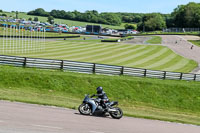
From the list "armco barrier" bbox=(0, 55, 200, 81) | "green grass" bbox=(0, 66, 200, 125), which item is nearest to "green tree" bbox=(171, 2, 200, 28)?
"armco barrier" bbox=(0, 55, 200, 81)

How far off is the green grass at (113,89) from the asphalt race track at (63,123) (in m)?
6.13

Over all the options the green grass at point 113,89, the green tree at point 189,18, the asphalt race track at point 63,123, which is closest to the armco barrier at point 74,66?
the green grass at point 113,89

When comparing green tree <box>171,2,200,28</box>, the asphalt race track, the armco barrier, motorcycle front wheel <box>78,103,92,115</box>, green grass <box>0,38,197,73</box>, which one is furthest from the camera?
green tree <box>171,2,200,28</box>

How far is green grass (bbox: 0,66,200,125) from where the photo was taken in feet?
86.1

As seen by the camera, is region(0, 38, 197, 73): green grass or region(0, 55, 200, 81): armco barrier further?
region(0, 38, 197, 73): green grass

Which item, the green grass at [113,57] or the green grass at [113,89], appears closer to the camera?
the green grass at [113,89]

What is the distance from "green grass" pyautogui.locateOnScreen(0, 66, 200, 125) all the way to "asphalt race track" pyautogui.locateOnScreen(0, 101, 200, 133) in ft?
20.1

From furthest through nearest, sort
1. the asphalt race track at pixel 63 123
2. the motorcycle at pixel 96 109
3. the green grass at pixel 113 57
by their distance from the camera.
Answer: the green grass at pixel 113 57 < the motorcycle at pixel 96 109 < the asphalt race track at pixel 63 123

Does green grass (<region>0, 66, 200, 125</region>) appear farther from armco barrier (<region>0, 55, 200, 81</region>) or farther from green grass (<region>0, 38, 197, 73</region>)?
green grass (<region>0, 38, 197, 73</region>)

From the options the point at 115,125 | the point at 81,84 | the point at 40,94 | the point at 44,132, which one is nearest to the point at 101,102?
the point at 115,125

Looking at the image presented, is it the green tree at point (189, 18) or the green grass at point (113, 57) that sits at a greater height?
the green tree at point (189, 18)

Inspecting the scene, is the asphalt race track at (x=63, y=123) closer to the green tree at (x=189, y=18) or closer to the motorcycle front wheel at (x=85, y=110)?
the motorcycle front wheel at (x=85, y=110)

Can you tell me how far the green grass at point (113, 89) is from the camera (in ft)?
86.1

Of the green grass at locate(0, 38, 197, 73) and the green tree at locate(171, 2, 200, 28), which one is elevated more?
the green tree at locate(171, 2, 200, 28)
